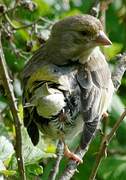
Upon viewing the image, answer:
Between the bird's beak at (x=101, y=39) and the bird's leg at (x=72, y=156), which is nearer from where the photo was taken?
the bird's leg at (x=72, y=156)

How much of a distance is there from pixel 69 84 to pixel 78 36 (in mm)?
486

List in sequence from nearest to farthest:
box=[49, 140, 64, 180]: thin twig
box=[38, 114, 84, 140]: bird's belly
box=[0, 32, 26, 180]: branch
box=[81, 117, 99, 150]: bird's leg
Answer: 1. box=[0, 32, 26, 180]: branch
2. box=[49, 140, 64, 180]: thin twig
3. box=[81, 117, 99, 150]: bird's leg
4. box=[38, 114, 84, 140]: bird's belly

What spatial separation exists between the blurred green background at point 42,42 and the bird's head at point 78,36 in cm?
14

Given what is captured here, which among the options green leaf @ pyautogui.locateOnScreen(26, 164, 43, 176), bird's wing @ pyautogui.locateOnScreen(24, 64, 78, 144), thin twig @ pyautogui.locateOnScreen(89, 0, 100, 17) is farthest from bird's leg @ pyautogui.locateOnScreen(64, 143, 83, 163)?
thin twig @ pyautogui.locateOnScreen(89, 0, 100, 17)

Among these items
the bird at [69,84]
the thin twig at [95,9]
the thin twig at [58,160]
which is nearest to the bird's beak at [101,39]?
the bird at [69,84]

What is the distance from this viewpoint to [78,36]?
4.43 metres

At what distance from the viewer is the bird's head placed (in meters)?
4.33

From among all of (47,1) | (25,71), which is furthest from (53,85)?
(47,1)

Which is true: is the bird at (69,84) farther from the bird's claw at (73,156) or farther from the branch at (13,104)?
the branch at (13,104)

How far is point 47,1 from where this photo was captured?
16.5 feet

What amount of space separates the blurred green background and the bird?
111 mm

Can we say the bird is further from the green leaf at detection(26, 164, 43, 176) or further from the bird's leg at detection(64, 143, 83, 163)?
the green leaf at detection(26, 164, 43, 176)

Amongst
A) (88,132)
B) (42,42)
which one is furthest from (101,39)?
(88,132)

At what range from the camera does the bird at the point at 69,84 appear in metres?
A: 3.86
